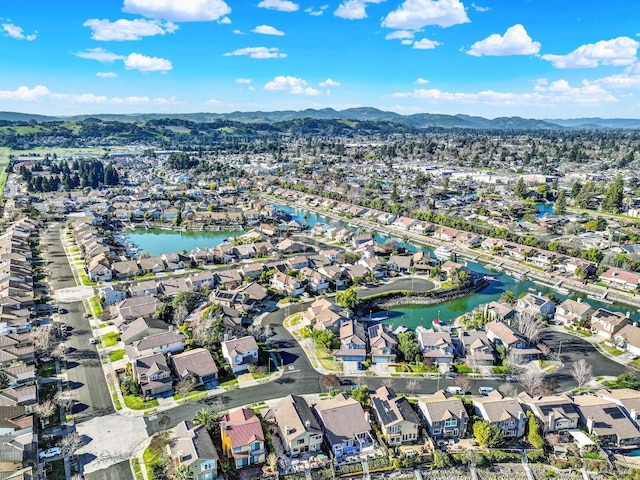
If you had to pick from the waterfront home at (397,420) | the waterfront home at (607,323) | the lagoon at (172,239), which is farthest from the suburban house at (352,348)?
the lagoon at (172,239)

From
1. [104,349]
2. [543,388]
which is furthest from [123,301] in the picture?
[543,388]

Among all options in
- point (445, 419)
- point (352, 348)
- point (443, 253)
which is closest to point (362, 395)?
point (445, 419)

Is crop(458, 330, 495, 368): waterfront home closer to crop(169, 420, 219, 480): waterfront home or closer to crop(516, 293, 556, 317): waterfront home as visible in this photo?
crop(516, 293, 556, 317): waterfront home

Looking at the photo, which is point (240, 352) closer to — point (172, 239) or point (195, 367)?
point (195, 367)

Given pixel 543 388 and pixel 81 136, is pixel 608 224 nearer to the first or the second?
pixel 543 388

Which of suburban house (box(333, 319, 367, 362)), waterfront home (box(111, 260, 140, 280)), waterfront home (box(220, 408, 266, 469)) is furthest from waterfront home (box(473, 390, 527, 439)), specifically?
waterfront home (box(111, 260, 140, 280))

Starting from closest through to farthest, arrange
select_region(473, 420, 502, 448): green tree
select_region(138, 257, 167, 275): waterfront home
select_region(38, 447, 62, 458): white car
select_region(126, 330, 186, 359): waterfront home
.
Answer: select_region(38, 447, 62, 458): white car
select_region(473, 420, 502, 448): green tree
select_region(126, 330, 186, 359): waterfront home
select_region(138, 257, 167, 275): waterfront home

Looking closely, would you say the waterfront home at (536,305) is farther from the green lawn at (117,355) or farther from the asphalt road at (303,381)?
the green lawn at (117,355)
